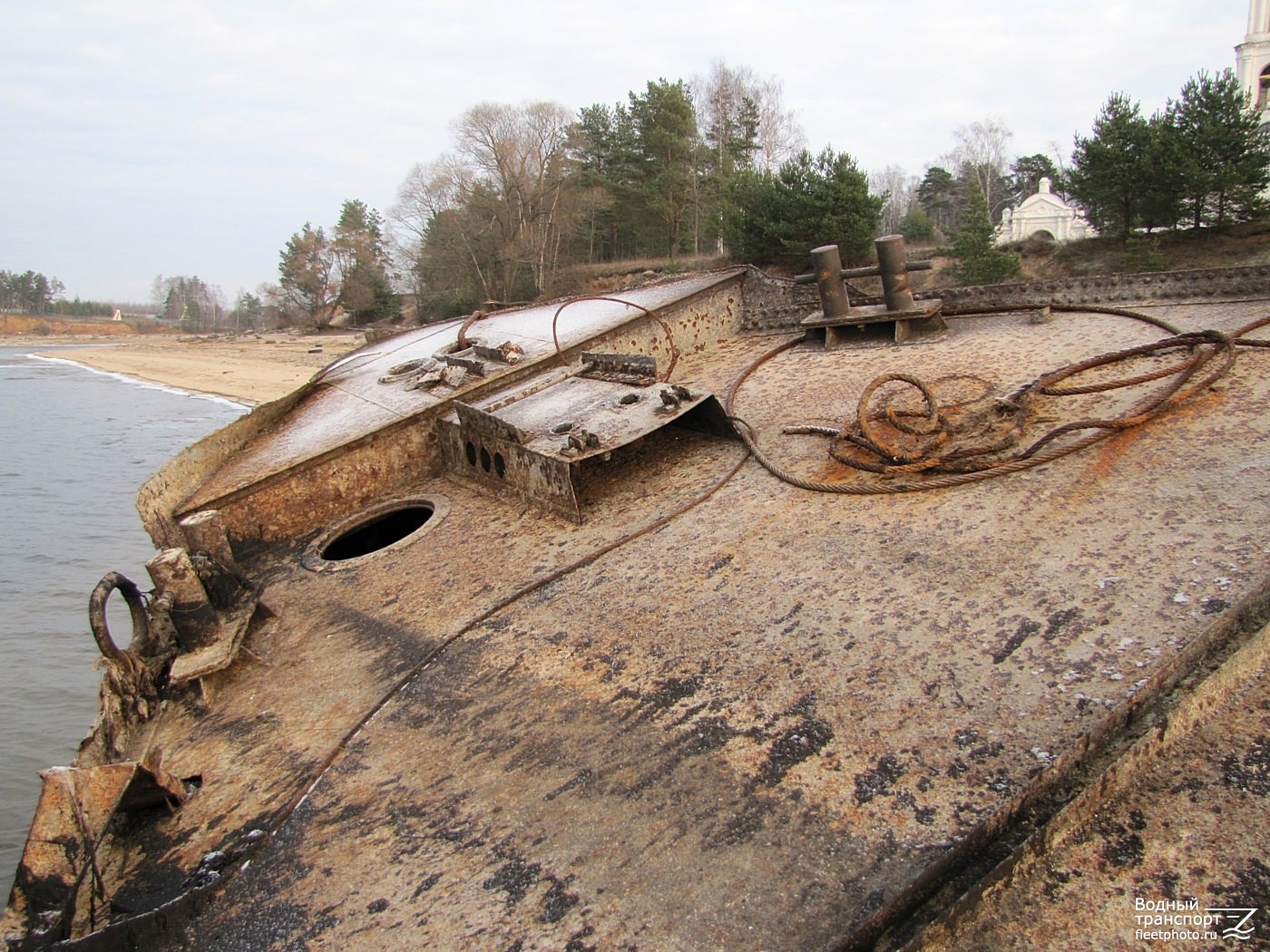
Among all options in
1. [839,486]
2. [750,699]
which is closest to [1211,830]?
[750,699]

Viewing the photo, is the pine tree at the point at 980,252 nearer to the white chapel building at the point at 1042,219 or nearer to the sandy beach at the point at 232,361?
the white chapel building at the point at 1042,219

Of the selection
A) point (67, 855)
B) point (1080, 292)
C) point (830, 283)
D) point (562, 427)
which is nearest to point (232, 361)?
point (830, 283)

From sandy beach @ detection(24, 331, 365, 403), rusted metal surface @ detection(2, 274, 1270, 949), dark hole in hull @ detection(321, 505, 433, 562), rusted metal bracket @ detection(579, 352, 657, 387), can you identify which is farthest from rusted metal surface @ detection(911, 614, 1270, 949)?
sandy beach @ detection(24, 331, 365, 403)

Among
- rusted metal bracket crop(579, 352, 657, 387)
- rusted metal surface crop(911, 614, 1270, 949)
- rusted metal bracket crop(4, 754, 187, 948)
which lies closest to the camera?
rusted metal surface crop(911, 614, 1270, 949)

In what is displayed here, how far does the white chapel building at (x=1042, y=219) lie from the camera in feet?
108

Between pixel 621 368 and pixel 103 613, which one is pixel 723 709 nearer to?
pixel 103 613

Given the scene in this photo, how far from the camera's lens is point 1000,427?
12.9 ft

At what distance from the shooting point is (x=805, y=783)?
220 cm

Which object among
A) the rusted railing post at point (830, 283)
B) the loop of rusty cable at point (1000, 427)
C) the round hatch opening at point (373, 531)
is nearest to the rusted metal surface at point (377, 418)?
the round hatch opening at point (373, 531)

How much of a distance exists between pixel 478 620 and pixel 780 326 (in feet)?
15.1

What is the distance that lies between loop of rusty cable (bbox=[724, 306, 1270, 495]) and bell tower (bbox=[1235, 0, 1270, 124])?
122 feet

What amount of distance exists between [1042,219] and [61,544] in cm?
3515

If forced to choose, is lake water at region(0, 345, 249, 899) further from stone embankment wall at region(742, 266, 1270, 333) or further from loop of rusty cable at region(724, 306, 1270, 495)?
stone embankment wall at region(742, 266, 1270, 333)

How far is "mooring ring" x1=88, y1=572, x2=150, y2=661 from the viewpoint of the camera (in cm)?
340
